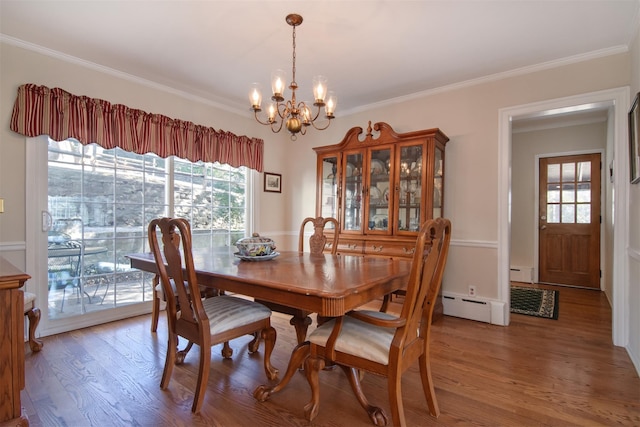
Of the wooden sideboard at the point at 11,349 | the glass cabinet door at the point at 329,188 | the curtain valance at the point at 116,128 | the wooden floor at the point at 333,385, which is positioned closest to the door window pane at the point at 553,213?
the wooden floor at the point at 333,385

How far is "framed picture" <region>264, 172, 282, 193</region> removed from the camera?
448 cm

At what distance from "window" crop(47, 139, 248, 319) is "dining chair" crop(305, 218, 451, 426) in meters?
1.75

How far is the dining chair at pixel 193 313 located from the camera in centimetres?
166

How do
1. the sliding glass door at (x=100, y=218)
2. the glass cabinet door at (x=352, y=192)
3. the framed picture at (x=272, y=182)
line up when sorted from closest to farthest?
the sliding glass door at (x=100, y=218) < the glass cabinet door at (x=352, y=192) < the framed picture at (x=272, y=182)

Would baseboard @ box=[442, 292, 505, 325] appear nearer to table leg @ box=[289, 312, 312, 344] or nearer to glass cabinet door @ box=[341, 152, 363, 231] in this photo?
glass cabinet door @ box=[341, 152, 363, 231]

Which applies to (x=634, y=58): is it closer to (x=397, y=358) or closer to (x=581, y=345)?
(x=581, y=345)

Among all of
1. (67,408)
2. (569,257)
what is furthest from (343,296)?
(569,257)

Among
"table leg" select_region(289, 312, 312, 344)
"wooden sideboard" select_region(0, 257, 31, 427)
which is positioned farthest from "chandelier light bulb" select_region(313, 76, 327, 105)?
"wooden sideboard" select_region(0, 257, 31, 427)

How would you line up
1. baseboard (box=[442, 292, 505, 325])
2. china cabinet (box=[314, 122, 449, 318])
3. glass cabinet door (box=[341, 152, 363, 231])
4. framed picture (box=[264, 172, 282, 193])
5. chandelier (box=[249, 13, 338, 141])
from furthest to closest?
1. framed picture (box=[264, 172, 282, 193])
2. glass cabinet door (box=[341, 152, 363, 231])
3. china cabinet (box=[314, 122, 449, 318])
4. baseboard (box=[442, 292, 505, 325])
5. chandelier (box=[249, 13, 338, 141])

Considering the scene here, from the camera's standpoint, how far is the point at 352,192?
3.71 metres

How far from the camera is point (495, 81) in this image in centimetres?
314

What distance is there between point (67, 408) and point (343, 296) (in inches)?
64.3

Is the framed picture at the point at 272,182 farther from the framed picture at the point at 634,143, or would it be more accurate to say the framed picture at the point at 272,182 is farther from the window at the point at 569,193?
the window at the point at 569,193

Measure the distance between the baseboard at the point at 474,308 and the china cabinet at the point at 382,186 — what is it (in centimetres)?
73
